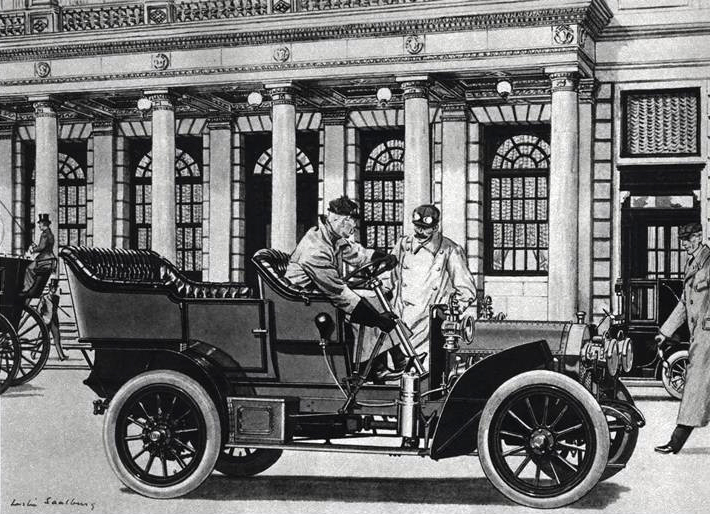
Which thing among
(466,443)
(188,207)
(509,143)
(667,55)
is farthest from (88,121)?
(466,443)

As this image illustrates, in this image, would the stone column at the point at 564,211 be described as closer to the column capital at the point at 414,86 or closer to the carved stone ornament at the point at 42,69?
the column capital at the point at 414,86

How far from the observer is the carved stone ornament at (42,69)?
61.0ft

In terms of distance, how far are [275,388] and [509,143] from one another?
12933 mm

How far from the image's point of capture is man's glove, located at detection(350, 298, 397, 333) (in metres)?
6.77

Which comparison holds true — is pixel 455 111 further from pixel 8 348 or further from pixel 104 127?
pixel 8 348

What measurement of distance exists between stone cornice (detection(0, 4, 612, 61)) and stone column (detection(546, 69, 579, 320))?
3.28 feet

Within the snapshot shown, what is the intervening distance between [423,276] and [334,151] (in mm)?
11060

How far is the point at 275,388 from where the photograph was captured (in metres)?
6.93

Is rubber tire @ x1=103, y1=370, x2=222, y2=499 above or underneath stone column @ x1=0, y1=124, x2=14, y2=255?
underneath

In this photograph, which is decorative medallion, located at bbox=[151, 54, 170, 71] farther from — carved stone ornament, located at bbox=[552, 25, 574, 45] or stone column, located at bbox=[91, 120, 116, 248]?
carved stone ornament, located at bbox=[552, 25, 574, 45]

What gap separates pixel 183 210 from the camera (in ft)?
65.3

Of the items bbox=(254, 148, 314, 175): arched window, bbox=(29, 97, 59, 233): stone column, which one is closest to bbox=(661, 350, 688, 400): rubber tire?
bbox=(254, 148, 314, 175): arched window

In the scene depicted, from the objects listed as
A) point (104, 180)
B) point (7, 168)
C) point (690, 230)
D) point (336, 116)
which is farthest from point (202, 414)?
point (7, 168)

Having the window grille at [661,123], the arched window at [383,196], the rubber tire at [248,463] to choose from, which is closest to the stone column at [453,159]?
the arched window at [383,196]
